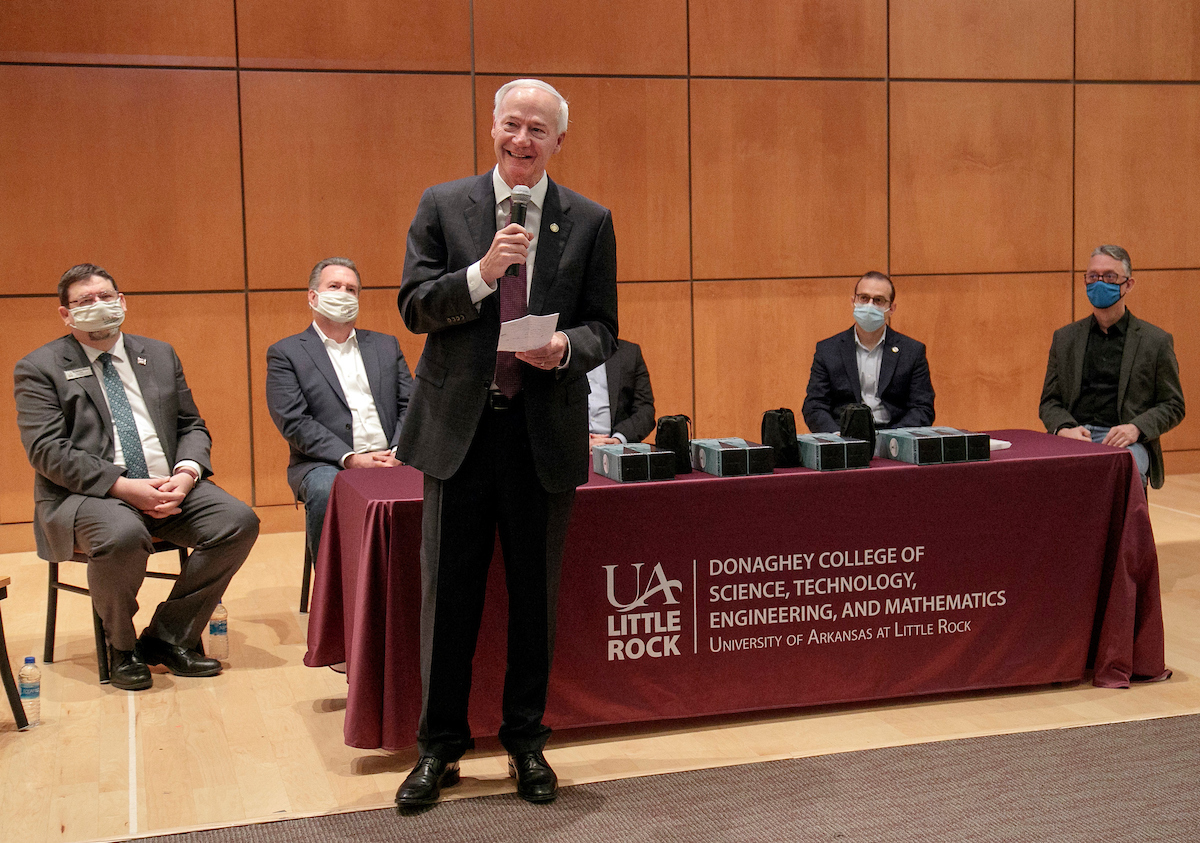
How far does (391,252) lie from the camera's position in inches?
240

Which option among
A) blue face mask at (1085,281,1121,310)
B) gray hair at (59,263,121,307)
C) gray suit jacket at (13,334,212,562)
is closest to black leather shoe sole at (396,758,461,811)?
gray suit jacket at (13,334,212,562)

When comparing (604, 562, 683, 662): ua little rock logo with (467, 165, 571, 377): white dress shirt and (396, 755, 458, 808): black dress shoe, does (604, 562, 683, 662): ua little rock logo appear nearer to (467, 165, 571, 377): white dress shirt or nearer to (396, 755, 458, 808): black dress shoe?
(396, 755, 458, 808): black dress shoe

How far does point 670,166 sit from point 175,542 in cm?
363

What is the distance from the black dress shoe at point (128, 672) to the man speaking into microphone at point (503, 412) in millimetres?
1393

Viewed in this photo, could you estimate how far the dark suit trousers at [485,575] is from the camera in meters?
2.58

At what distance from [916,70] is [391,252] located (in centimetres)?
327

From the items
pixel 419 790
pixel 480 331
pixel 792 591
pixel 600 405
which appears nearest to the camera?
pixel 480 331

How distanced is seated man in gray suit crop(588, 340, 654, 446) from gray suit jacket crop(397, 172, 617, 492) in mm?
2001

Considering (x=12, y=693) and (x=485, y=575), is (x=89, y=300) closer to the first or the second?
(x=12, y=693)

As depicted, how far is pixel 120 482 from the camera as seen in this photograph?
3.69 metres

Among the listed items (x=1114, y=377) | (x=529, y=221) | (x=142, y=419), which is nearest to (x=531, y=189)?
(x=529, y=221)

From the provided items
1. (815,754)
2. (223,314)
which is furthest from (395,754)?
(223,314)

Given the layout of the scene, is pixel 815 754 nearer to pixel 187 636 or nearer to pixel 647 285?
pixel 187 636

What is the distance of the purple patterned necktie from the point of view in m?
2.54
